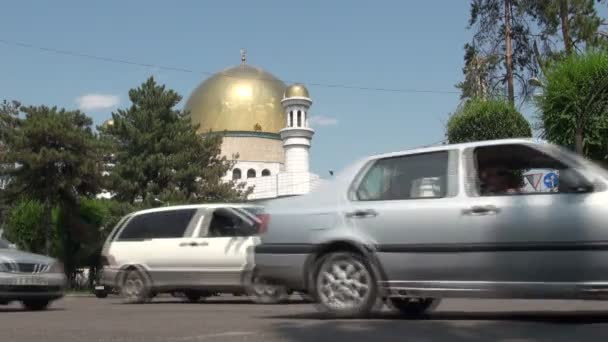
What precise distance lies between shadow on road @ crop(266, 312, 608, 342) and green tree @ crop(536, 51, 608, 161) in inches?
445

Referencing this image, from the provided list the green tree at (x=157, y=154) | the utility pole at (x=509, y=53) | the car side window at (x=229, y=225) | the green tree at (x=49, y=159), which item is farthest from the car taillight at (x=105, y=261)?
the utility pole at (x=509, y=53)

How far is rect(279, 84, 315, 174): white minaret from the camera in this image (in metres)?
64.6

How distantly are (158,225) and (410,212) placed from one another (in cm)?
674

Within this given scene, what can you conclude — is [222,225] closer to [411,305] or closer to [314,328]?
[411,305]

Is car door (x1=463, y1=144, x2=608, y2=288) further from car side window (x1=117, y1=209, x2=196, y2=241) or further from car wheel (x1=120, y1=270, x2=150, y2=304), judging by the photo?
car wheel (x1=120, y1=270, x2=150, y2=304)

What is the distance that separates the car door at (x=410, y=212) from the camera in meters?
7.02

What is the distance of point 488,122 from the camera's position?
2305 centimetres

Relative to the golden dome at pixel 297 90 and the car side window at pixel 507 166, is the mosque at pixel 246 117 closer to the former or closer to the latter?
the golden dome at pixel 297 90

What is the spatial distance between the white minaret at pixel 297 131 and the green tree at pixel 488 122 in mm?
40785

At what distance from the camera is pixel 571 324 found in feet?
22.0

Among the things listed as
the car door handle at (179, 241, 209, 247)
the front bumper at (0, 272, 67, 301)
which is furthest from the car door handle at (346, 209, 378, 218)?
the front bumper at (0, 272, 67, 301)

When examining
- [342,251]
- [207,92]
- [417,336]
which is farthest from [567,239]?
[207,92]

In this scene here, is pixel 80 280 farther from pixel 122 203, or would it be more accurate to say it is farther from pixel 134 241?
pixel 134 241

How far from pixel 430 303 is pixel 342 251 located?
1469 millimetres
